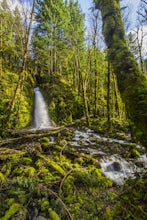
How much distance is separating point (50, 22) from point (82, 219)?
22.5m

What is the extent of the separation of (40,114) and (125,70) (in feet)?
47.5

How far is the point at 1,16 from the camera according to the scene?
14023 millimetres

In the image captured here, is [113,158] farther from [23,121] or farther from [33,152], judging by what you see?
[23,121]

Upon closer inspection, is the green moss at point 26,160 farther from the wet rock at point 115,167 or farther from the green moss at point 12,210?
the wet rock at point 115,167

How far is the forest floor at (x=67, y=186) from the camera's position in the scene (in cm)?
256

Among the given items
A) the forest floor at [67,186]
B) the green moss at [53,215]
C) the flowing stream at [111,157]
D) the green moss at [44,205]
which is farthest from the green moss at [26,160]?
the flowing stream at [111,157]

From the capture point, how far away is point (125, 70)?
2.24 m

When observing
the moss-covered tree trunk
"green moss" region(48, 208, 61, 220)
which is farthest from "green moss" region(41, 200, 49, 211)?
the moss-covered tree trunk

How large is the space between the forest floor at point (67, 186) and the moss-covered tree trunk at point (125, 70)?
1.00m

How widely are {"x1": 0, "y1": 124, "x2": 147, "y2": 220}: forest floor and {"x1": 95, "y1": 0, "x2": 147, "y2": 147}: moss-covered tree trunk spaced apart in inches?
39.6

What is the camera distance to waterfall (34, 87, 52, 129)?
557 inches

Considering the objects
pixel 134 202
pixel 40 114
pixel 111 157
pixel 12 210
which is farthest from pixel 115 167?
pixel 40 114

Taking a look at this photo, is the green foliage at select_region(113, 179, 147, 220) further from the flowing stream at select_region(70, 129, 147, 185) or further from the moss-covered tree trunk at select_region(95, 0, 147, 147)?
the flowing stream at select_region(70, 129, 147, 185)

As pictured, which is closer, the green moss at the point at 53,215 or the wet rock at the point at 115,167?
the green moss at the point at 53,215
